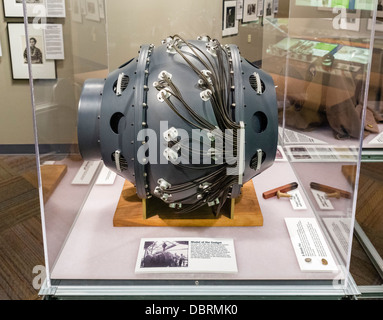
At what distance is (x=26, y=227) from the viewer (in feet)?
7.70

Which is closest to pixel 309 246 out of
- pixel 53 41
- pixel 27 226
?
pixel 53 41

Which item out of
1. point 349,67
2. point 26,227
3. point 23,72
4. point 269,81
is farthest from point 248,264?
point 23,72

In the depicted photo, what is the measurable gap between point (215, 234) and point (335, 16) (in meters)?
0.82

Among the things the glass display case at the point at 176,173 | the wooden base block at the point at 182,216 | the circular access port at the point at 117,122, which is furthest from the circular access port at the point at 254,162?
the circular access port at the point at 117,122

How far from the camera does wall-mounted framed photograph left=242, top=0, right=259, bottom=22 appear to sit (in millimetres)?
1773

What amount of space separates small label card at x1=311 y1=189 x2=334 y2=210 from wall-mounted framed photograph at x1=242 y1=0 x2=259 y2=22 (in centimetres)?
74

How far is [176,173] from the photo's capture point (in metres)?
1.24

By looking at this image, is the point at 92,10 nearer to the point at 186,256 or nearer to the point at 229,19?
the point at 229,19

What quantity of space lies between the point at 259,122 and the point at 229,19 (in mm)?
606

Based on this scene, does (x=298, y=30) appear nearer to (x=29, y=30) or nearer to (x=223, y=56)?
(x=223, y=56)

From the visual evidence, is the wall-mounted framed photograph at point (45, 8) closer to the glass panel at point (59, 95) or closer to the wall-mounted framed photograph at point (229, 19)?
the glass panel at point (59, 95)

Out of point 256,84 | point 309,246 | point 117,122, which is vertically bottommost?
point 309,246

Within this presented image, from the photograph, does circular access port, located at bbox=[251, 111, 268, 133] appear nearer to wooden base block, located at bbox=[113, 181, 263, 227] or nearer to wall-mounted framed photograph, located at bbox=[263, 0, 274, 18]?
wooden base block, located at bbox=[113, 181, 263, 227]
